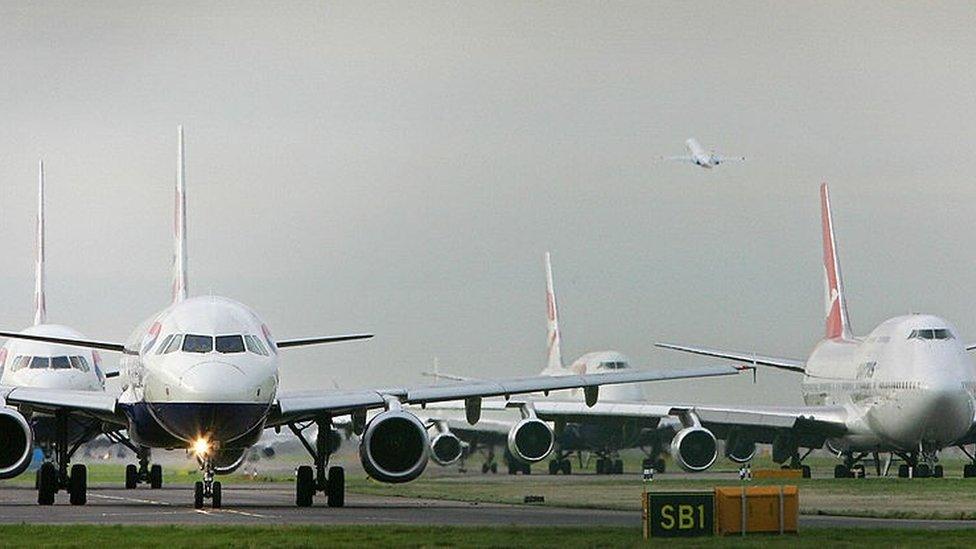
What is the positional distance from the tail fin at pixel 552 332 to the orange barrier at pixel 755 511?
7120 cm

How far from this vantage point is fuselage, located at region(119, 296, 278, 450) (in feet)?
112

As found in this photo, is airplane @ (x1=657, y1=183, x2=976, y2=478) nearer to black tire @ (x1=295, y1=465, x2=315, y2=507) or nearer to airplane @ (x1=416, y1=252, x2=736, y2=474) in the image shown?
airplane @ (x1=416, y1=252, x2=736, y2=474)

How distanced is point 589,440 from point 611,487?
111 ft

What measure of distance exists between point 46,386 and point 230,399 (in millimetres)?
20976

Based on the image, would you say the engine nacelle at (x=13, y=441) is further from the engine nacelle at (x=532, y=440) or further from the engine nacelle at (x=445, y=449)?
the engine nacelle at (x=445, y=449)

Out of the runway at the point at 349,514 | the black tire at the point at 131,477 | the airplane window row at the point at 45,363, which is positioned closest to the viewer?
the runway at the point at 349,514

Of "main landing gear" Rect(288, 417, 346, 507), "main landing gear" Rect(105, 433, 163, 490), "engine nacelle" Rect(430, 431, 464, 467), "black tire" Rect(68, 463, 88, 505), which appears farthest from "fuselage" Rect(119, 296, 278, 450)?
"engine nacelle" Rect(430, 431, 464, 467)

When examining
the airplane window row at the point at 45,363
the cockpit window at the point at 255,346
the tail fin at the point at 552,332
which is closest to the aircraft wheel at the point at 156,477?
the airplane window row at the point at 45,363

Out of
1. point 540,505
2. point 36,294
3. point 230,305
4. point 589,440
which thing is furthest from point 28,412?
point 589,440

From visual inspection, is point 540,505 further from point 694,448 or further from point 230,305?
point 694,448

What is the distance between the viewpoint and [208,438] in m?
34.7

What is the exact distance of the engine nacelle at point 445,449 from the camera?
240ft

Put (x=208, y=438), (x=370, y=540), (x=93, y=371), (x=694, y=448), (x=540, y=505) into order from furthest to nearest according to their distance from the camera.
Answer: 1. (x=694, y=448)
2. (x=93, y=371)
3. (x=540, y=505)
4. (x=208, y=438)
5. (x=370, y=540)

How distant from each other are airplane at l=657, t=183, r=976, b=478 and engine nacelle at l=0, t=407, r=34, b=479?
91.9ft
